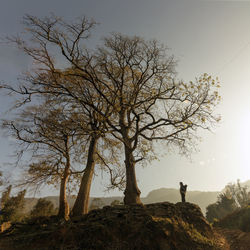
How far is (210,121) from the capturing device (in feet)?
29.9

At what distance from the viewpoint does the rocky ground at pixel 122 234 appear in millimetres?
4505

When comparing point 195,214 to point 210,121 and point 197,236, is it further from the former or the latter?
point 210,121

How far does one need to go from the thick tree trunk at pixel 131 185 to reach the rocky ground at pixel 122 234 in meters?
1.35

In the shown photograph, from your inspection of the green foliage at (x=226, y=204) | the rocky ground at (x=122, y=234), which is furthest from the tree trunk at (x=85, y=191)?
the green foliage at (x=226, y=204)

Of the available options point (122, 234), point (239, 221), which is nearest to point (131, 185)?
point (122, 234)

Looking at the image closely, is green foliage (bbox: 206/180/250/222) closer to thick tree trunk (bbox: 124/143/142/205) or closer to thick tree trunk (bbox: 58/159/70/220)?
thick tree trunk (bbox: 124/143/142/205)

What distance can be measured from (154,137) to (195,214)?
189 inches

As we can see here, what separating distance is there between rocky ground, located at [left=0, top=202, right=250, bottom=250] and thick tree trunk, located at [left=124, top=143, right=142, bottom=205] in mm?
1348

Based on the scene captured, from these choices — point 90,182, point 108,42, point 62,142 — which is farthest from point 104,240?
point 108,42

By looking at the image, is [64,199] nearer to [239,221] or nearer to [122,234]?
[122,234]

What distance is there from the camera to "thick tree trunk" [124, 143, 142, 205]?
308 inches

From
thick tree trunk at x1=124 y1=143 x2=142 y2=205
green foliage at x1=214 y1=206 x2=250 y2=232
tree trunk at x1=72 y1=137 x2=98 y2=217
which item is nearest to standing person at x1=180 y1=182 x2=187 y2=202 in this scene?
thick tree trunk at x1=124 y1=143 x2=142 y2=205

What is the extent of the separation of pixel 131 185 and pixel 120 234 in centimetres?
334

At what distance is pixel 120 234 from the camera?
4.88 m
